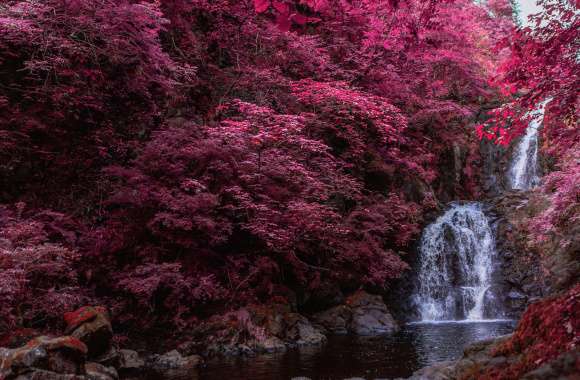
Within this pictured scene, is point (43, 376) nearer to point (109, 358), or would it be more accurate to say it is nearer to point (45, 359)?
point (45, 359)

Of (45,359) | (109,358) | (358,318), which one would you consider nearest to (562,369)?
(45,359)

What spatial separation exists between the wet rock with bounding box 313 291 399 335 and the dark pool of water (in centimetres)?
76

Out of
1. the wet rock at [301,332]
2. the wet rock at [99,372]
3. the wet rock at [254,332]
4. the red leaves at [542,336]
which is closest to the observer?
the red leaves at [542,336]

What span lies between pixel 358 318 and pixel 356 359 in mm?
3682

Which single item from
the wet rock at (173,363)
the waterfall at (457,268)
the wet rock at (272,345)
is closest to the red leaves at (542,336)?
the wet rock at (173,363)

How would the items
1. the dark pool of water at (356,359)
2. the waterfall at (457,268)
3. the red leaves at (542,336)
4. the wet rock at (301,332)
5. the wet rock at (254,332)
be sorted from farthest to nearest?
1. the waterfall at (457,268)
2. the wet rock at (301,332)
3. the wet rock at (254,332)
4. the dark pool of water at (356,359)
5. the red leaves at (542,336)

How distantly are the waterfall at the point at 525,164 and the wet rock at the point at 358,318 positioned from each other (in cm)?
1296

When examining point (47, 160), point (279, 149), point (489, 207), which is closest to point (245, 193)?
point (279, 149)

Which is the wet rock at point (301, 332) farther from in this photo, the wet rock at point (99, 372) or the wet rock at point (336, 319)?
the wet rock at point (99, 372)

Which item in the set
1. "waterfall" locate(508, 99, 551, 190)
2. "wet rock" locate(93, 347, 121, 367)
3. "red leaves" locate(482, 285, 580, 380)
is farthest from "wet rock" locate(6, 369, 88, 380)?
"waterfall" locate(508, 99, 551, 190)

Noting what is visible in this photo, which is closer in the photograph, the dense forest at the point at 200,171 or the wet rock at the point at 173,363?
the dense forest at the point at 200,171

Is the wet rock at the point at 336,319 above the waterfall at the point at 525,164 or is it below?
below

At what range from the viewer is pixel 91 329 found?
7223mm

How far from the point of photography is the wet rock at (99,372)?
6312mm
